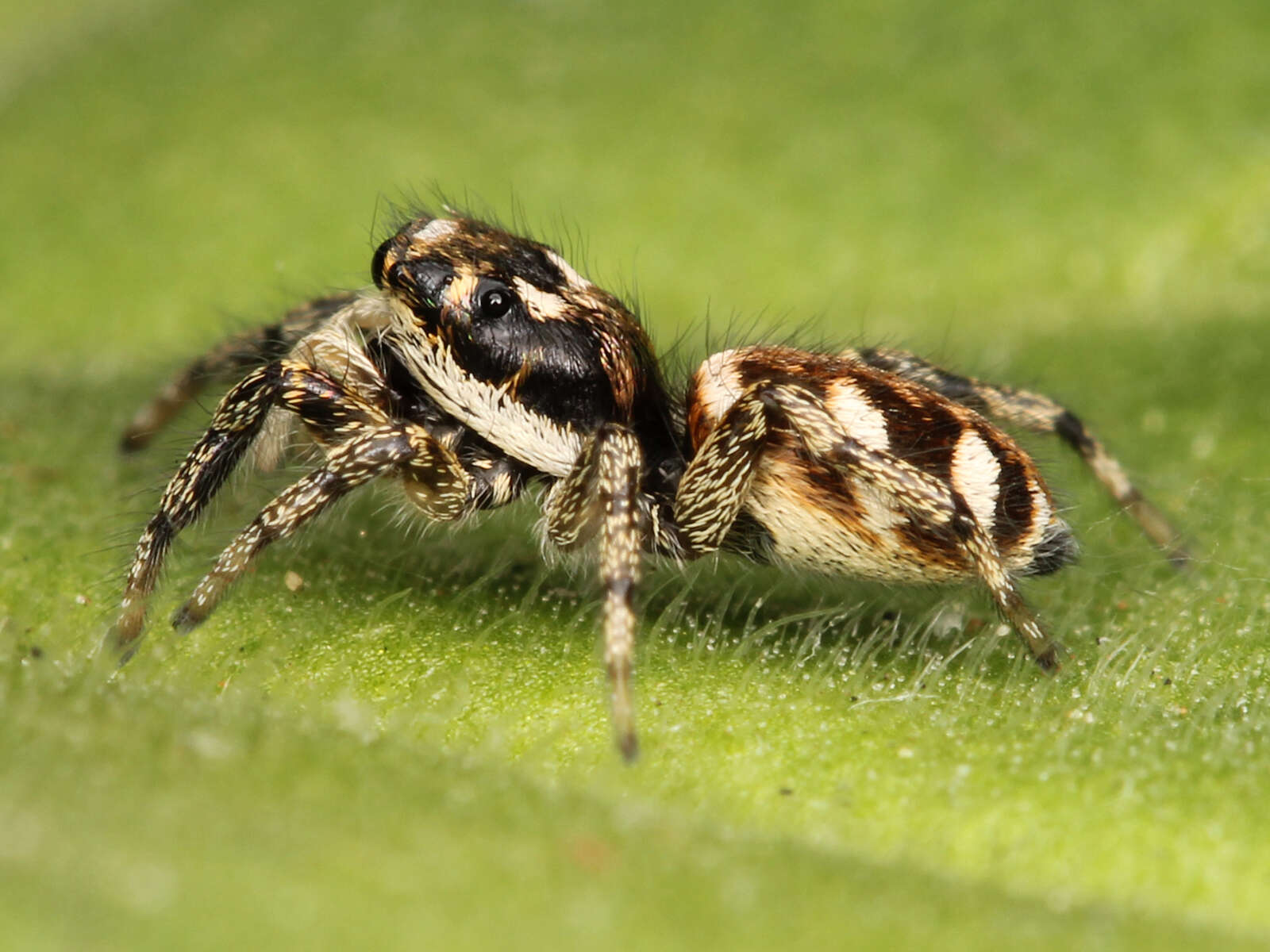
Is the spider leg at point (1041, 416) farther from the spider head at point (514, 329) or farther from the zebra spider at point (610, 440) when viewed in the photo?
the spider head at point (514, 329)

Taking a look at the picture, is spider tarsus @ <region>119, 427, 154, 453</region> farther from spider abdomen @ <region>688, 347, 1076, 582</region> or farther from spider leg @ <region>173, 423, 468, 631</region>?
spider abdomen @ <region>688, 347, 1076, 582</region>

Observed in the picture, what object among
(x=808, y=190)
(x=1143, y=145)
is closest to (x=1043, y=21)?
(x=1143, y=145)

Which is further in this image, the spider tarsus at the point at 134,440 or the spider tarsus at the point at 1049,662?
the spider tarsus at the point at 134,440

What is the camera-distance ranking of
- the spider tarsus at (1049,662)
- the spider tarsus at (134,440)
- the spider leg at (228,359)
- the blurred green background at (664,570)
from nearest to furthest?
the blurred green background at (664,570) < the spider tarsus at (1049,662) < the spider leg at (228,359) < the spider tarsus at (134,440)

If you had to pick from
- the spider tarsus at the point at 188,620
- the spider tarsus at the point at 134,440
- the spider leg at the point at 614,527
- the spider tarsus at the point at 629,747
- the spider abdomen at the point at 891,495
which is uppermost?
the spider abdomen at the point at 891,495

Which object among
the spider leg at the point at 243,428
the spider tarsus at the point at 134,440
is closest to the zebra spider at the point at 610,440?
the spider leg at the point at 243,428

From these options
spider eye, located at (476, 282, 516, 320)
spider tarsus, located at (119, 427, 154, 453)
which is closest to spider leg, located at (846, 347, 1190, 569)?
spider eye, located at (476, 282, 516, 320)
